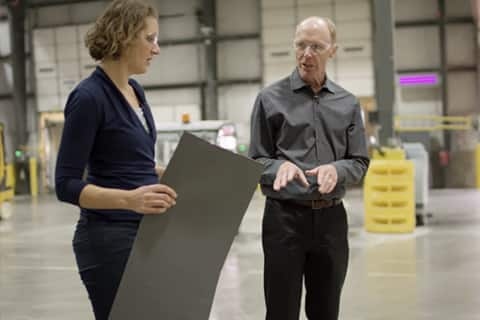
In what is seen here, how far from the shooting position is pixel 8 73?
64.8ft

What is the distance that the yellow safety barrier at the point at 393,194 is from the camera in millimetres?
8211

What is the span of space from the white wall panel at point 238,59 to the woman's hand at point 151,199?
1642 cm

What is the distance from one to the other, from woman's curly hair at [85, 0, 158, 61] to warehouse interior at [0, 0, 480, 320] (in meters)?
4.37

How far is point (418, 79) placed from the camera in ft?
54.6

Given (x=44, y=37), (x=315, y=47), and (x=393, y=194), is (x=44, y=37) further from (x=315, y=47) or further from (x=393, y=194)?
(x=315, y=47)

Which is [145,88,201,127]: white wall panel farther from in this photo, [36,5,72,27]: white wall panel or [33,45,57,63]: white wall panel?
[36,5,72,27]: white wall panel

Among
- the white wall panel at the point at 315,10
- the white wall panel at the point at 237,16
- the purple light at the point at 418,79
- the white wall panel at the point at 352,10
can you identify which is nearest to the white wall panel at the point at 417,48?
the purple light at the point at 418,79

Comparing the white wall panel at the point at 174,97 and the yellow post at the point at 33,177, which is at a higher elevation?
the white wall panel at the point at 174,97

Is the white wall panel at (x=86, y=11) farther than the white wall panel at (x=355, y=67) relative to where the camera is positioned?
Yes

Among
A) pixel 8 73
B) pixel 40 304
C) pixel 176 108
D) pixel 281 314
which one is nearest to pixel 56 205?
pixel 176 108

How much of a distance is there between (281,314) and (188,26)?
1694 centimetres

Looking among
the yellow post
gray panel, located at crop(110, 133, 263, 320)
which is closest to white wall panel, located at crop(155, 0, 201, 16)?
the yellow post

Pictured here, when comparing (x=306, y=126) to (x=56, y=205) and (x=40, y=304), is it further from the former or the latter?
(x=56, y=205)

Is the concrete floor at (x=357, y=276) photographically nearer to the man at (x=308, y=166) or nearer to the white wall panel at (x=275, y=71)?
the man at (x=308, y=166)
